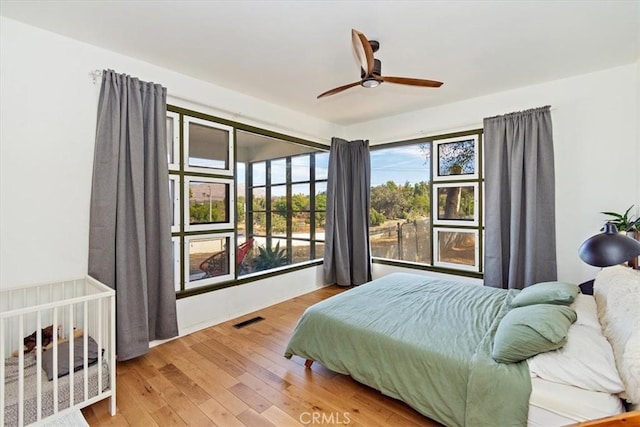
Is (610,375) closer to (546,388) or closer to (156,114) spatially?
(546,388)

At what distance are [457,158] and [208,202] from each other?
316cm

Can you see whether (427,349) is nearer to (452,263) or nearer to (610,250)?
(610,250)

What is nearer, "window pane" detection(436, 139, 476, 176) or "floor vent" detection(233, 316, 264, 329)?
"floor vent" detection(233, 316, 264, 329)

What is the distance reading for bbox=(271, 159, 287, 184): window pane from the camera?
4.95 metres

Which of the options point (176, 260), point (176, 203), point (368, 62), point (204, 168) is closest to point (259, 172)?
point (204, 168)

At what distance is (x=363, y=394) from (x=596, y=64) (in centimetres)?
362

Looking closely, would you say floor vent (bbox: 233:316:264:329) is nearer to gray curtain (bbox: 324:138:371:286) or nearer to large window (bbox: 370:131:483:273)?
gray curtain (bbox: 324:138:371:286)

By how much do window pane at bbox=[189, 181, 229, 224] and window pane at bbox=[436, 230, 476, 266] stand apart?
283cm

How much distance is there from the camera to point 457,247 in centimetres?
391

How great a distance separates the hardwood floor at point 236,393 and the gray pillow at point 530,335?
0.65 m

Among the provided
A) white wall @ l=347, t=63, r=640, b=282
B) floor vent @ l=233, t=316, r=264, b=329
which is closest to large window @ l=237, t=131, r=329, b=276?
floor vent @ l=233, t=316, r=264, b=329

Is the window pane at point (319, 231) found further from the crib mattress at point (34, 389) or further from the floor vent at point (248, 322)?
the crib mattress at point (34, 389)

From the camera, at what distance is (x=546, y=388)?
1.40 metres

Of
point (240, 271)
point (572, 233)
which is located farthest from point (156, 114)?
point (572, 233)
